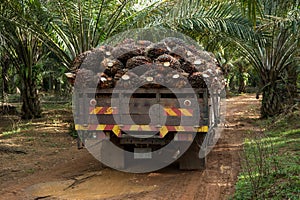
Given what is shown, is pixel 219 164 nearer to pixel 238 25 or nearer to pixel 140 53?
pixel 140 53

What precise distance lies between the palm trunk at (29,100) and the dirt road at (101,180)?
5.50 meters

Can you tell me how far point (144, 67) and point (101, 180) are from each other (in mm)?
2043

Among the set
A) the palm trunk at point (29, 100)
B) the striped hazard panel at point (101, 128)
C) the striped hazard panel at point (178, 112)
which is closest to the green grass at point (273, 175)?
the striped hazard panel at point (178, 112)

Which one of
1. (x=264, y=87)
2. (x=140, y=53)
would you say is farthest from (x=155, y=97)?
(x=264, y=87)

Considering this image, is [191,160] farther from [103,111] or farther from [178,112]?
[103,111]

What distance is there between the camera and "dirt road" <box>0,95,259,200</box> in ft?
18.1

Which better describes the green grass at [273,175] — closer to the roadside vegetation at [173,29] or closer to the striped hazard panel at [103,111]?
the roadside vegetation at [173,29]

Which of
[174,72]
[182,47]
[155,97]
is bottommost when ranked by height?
[155,97]

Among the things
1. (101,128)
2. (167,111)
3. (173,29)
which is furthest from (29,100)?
(167,111)

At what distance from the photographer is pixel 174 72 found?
6.27 metres

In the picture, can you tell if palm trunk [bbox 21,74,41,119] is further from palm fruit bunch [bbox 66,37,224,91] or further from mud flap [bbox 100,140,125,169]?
mud flap [bbox 100,140,125,169]

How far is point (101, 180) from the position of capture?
6.27m

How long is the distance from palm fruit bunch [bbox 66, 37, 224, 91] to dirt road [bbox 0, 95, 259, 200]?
5.11 feet

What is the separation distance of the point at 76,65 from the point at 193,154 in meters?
2.71
